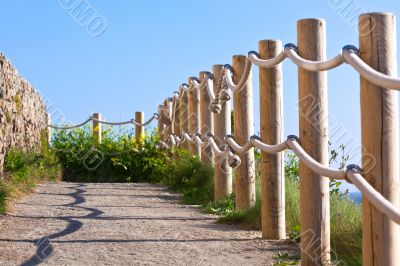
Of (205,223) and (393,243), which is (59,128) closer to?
(205,223)

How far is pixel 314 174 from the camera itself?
14.8 ft

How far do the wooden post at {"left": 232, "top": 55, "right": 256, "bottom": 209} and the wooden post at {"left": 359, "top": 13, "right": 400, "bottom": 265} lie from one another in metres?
2.79

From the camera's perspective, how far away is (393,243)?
3652 mm

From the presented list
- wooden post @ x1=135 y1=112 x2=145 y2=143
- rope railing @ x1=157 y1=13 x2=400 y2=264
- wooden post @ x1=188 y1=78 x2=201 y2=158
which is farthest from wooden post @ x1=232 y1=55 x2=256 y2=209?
wooden post @ x1=135 y1=112 x2=145 y2=143

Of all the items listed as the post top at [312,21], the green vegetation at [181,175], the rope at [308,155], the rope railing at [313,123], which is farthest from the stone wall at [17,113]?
the post top at [312,21]

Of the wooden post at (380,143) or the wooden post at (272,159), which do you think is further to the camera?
the wooden post at (272,159)

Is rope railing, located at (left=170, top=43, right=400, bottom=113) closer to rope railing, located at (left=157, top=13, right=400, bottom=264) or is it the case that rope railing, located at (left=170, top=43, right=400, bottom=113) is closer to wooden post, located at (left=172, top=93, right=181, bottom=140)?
rope railing, located at (left=157, top=13, right=400, bottom=264)

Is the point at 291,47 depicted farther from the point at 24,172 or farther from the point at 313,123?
the point at 24,172

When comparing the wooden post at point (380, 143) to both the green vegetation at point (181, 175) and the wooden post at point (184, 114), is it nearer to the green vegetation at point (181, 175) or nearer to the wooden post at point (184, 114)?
the green vegetation at point (181, 175)

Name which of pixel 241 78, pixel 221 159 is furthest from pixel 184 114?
pixel 241 78

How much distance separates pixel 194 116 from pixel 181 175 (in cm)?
83

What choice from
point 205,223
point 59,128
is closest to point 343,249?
point 205,223

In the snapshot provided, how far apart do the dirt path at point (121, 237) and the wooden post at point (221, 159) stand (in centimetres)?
36

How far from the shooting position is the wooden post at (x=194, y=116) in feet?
31.8
